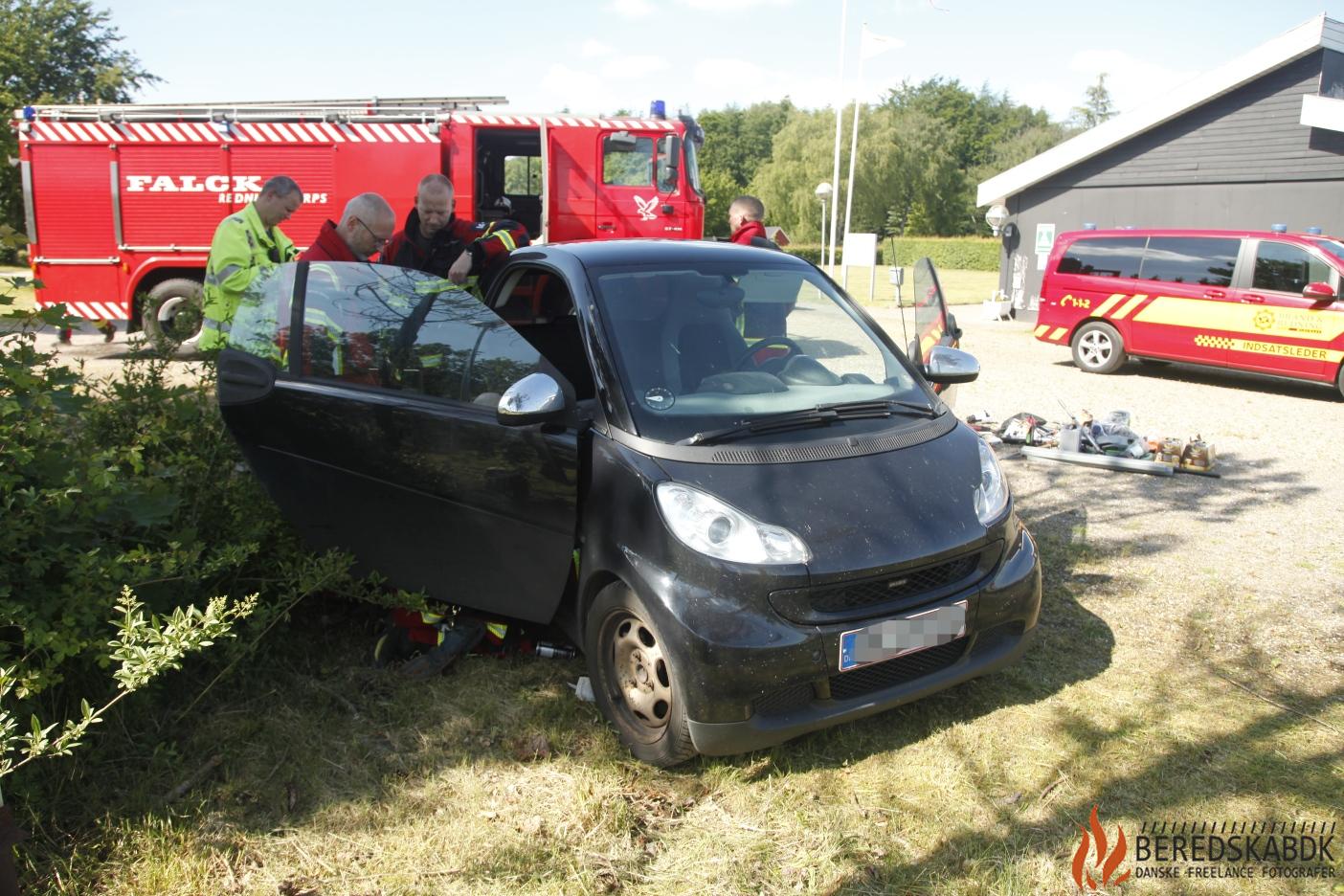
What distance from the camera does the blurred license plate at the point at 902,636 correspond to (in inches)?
114

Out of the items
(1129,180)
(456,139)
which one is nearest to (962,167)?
(1129,180)

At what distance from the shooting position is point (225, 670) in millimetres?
3156

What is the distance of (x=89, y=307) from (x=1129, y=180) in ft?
56.1

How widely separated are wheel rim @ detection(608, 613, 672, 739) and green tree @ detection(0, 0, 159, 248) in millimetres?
46025

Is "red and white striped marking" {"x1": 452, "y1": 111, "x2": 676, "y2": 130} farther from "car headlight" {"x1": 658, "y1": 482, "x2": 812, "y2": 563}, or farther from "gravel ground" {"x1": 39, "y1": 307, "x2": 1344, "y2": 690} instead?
"car headlight" {"x1": 658, "y1": 482, "x2": 812, "y2": 563}

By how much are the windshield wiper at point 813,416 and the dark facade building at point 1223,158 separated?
41.9ft

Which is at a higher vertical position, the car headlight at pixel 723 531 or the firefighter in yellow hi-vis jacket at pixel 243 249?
the firefighter in yellow hi-vis jacket at pixel 243 249

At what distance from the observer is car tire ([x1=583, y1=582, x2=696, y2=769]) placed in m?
2.97

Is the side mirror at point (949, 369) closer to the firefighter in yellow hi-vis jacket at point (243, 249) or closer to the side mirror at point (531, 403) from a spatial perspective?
the side mirror at point (531, 403)

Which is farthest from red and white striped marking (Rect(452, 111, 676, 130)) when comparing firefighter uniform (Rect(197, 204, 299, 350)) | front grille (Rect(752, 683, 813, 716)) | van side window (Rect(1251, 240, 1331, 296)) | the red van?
front grille (Rect(752, 683, 813, 716))

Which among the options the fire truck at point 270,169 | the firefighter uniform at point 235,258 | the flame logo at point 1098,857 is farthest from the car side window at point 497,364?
the fire truck at point 270,169

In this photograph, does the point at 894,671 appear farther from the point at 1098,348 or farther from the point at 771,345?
the point at 1098,348

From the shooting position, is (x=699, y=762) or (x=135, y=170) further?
(x=135, y=170)

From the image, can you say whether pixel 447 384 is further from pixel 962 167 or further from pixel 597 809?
Result: pixel 962 167
